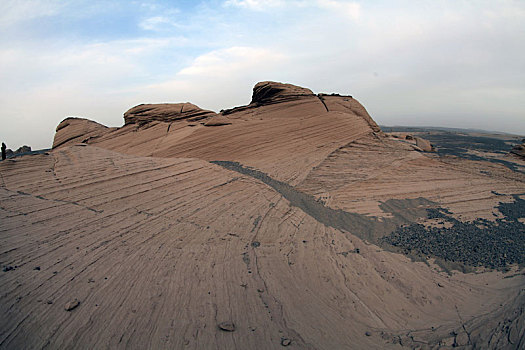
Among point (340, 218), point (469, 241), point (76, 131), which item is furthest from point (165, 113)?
point (469, 241)

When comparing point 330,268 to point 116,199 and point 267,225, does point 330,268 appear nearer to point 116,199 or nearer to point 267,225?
point 267,225

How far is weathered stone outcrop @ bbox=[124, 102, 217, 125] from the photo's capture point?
12.2 m

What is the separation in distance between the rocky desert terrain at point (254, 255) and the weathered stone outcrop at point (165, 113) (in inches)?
233

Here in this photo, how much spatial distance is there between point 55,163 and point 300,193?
508cm

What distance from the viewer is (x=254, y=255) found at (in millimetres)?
3641

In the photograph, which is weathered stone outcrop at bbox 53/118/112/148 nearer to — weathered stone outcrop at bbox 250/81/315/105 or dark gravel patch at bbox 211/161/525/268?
weathered stone outcrop at bbox 250/81/315/105

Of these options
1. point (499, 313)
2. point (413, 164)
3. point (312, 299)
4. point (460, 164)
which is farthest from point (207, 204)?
point (460, 164)

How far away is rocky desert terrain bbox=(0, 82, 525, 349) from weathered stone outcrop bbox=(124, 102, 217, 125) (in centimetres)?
592

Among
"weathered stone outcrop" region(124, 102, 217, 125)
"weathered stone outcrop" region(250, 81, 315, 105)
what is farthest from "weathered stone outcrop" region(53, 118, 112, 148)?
"weathered stone outcrop" region(250, 81, 315, 105)

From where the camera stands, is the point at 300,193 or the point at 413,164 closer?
the point at 300,193

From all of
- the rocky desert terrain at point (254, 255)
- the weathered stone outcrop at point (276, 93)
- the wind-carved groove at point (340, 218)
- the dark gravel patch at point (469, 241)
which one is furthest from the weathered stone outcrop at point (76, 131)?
the dark gravel patch at point (469, 241)

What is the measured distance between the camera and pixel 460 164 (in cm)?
905

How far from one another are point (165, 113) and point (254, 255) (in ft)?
34.3

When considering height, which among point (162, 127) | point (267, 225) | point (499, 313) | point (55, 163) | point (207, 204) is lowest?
point (499, 313)
